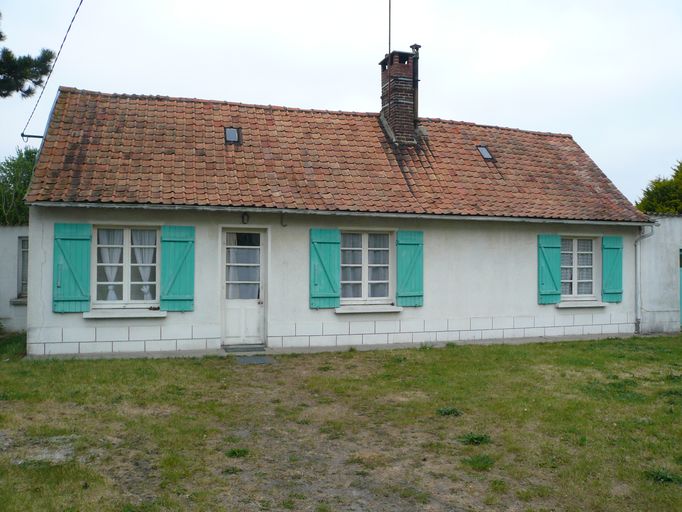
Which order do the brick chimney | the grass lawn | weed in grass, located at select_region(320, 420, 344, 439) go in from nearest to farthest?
the grass lawn < weed in grass, located at select_region(320, 420, 344, 439) < the brick chimney

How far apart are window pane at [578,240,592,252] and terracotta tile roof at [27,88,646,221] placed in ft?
2.46

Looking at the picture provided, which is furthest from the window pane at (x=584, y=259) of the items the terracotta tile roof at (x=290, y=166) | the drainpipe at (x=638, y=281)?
the drainpipe at (x=638, y=281)

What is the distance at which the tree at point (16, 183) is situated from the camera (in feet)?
73.9

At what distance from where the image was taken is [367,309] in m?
12.2

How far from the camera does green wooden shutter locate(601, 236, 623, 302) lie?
14.0 m

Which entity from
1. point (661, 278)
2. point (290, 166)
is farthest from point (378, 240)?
point (661, 278)

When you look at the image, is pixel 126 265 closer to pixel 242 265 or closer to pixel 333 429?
pixel 242 265

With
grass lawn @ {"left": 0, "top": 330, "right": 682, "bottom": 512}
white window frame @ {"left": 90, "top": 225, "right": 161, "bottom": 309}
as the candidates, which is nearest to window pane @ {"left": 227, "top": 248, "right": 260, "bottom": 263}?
white window frame @ {"left": 90, "top": 225, "right": 161, "bottom": 309}

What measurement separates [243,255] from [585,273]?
7.72 meters

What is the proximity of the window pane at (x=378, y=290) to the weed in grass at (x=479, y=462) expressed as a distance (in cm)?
684

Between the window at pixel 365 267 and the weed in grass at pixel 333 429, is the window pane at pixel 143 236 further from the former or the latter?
the weed in grass at pixel 333 429

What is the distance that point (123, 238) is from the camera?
11.2 m

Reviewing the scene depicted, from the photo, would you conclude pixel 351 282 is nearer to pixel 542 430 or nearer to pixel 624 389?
pixel 624 389

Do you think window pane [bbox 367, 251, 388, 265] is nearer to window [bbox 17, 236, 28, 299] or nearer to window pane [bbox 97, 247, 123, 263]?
window pane [bbox 97, 247, 123, 263]
